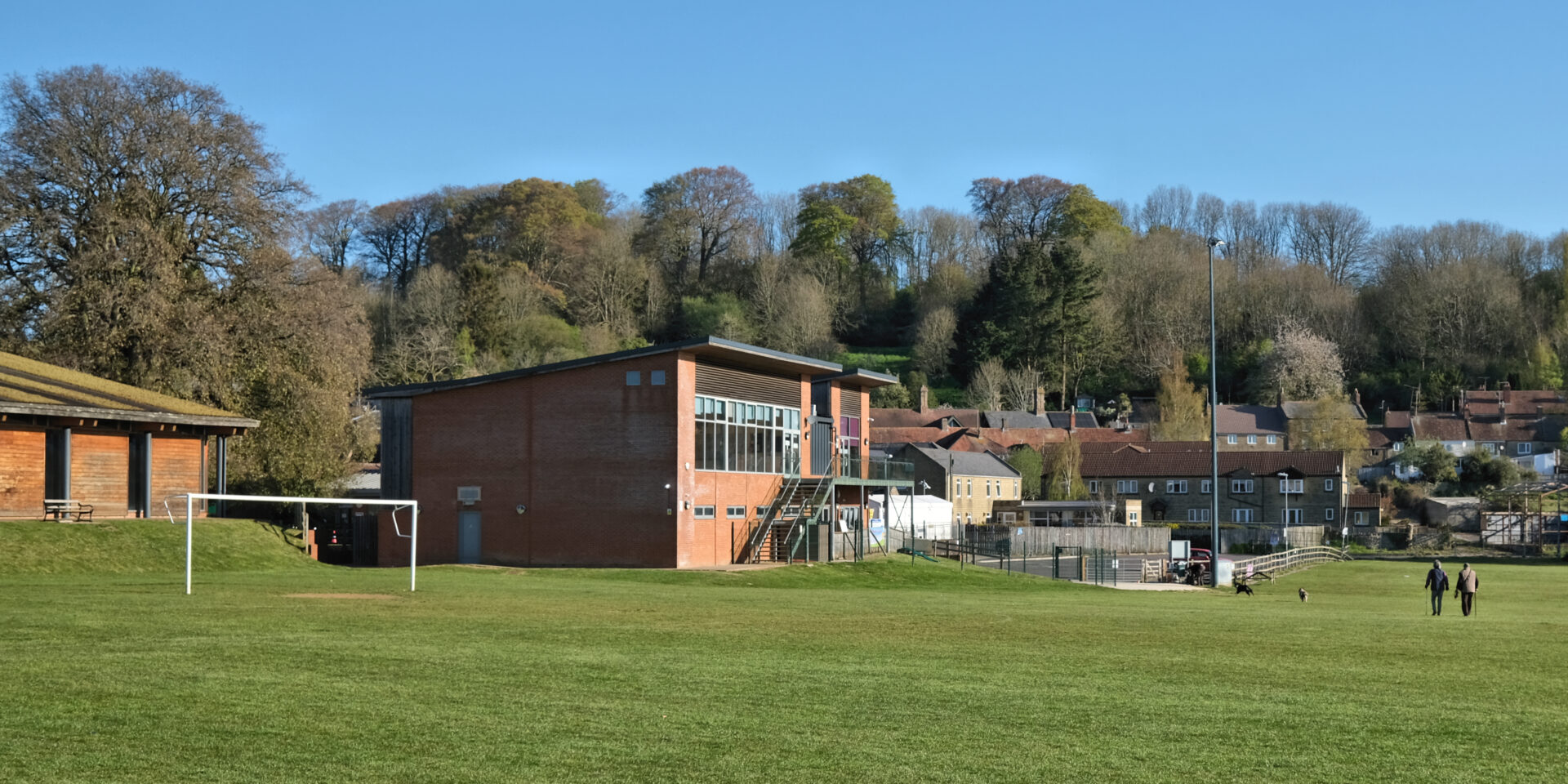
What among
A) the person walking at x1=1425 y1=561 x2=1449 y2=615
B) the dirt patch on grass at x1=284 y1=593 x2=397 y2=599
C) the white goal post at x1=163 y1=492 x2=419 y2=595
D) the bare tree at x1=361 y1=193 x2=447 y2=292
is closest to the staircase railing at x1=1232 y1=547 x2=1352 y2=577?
the person walking at x1=1425 y1=561 x2=1449 y2=615

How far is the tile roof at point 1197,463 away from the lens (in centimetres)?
9238

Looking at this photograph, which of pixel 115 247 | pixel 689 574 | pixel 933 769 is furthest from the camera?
pixel 115 247

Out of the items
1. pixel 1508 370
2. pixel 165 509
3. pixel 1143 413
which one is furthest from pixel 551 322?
pixel 1508 370

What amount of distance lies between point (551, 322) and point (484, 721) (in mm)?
93952

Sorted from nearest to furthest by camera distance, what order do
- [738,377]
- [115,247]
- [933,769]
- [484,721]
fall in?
[933,769] → [484,721] → [115,247] → [738,377]

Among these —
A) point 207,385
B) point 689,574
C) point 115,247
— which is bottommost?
point 689,574

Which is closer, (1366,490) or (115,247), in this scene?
(115,247)

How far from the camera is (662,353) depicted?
42.0 meters

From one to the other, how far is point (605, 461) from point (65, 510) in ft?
48.9

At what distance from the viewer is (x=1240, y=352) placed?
4924 inches

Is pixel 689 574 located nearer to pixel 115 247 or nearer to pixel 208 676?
pixel 115 247

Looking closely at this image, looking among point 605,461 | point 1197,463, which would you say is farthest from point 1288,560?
point 1197,463

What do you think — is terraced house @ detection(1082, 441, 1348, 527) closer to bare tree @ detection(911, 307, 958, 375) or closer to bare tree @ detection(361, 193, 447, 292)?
bare tree @ detection(911, 307, 958, 375)

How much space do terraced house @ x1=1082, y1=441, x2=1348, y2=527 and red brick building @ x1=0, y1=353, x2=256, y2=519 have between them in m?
67.7
